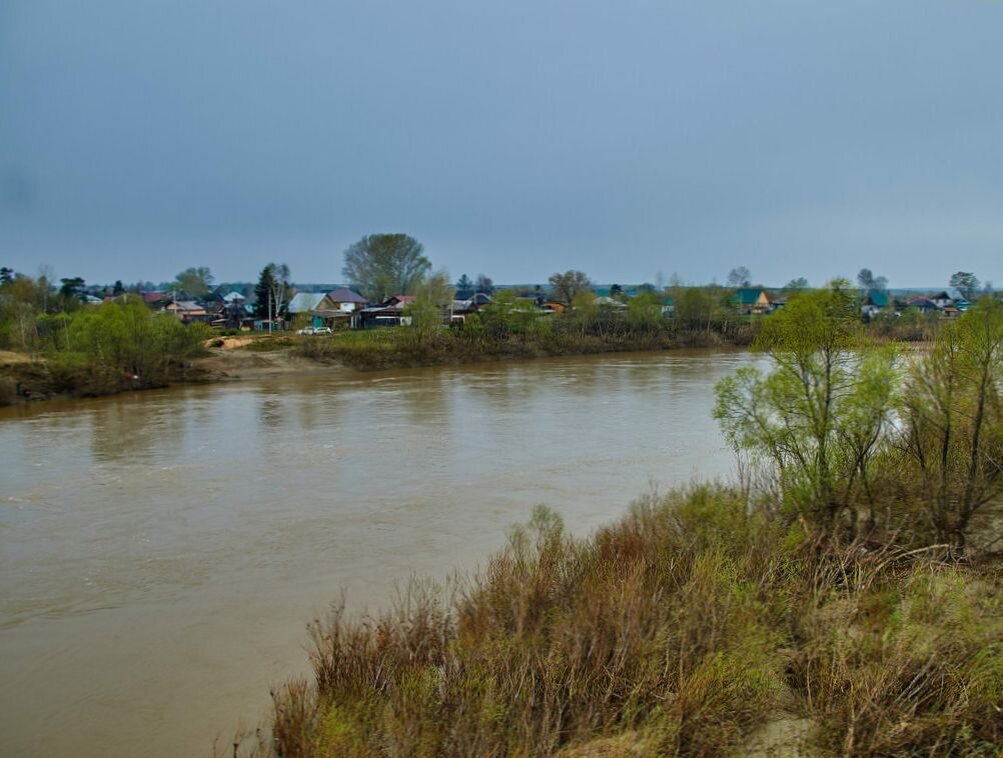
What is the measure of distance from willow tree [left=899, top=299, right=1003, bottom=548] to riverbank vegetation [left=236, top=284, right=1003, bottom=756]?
34 mm

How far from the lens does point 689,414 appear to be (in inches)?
974

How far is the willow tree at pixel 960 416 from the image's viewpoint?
8555 mm

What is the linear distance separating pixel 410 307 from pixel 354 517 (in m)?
38.2

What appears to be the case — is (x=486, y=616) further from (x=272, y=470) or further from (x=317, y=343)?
(x=317, y=343)

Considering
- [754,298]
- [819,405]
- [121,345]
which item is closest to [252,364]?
[121,345]

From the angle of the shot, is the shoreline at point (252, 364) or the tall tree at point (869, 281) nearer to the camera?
the shoreline at point (252, 364)

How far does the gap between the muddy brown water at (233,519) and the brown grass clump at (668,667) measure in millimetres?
1939

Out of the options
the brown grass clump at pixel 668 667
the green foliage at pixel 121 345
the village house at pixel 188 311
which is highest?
the village house at pixel 188 311

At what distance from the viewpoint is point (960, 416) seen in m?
9.27

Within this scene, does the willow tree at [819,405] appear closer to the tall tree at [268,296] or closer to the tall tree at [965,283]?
the tall tree at [268,296]

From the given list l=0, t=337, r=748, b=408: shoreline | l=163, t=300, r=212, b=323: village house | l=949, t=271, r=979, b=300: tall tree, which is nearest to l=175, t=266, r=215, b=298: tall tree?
l=163, t=300, r=212, b=323: village house

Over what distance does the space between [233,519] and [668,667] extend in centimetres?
1080

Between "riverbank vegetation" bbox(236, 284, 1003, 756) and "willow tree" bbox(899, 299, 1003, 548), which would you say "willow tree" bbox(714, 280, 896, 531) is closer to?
"riverbank vegetation" bbox(236, 284, 1003, 756)

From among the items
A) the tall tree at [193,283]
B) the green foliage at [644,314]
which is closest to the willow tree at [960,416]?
the green foliage at [644,314]
